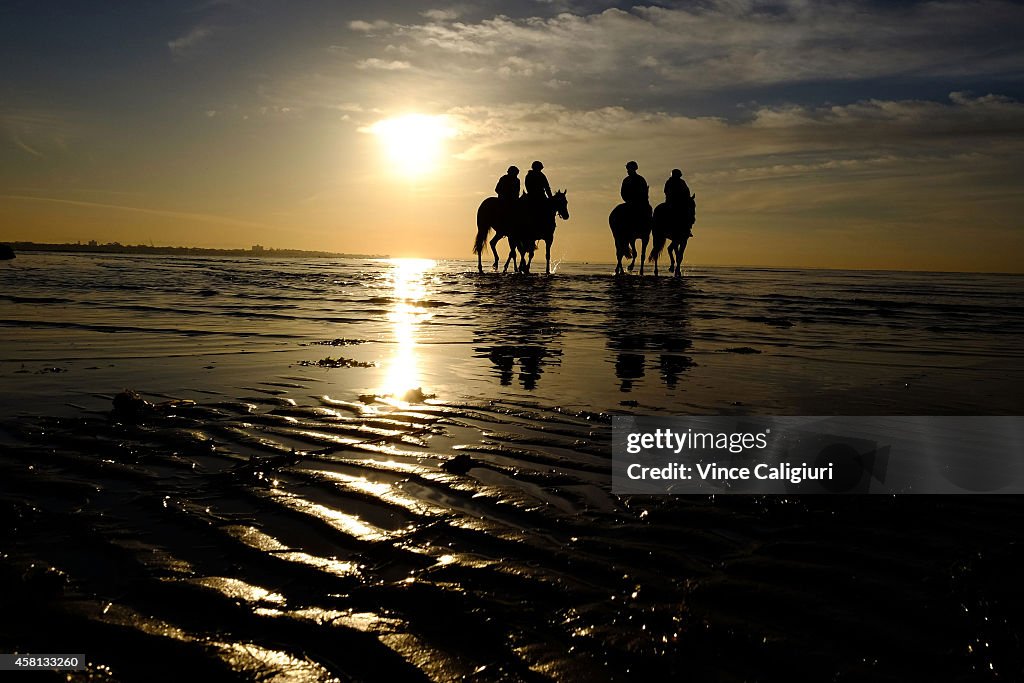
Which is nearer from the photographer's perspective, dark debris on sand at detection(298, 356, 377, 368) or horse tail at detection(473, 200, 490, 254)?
dark debris on sand at detection(298, 356, 377, 368)

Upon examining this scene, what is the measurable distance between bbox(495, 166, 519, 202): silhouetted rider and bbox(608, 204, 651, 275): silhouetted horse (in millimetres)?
4160

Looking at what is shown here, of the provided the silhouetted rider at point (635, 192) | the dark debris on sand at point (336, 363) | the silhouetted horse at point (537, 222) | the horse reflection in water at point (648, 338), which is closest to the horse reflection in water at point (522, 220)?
the silhouetted horse at point (537, 222)

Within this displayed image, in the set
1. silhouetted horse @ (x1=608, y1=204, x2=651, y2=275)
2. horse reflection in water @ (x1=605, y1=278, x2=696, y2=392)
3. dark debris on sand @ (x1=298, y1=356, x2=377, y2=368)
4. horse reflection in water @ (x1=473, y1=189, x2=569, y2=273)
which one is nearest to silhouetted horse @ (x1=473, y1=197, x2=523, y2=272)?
horse reflection in water @ (x1=473, y1=189, x2=569, y2=273)

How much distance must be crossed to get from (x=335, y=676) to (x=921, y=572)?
198cm

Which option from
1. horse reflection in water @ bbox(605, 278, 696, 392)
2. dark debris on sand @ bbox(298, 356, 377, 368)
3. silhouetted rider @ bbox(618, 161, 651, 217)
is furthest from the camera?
silhouetted rider @ bbox(618, 161, 651, 217)

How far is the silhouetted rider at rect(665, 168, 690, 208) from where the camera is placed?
25.5 m

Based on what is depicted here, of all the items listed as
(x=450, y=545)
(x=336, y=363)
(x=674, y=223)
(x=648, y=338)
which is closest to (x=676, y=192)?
(x=674, y=223)

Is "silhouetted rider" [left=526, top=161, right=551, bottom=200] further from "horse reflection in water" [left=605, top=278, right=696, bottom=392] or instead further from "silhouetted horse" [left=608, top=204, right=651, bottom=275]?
"horse reflection in water" [left=605, top=278, right=696, bottom=392]

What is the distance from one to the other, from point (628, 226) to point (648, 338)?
59.4 ft

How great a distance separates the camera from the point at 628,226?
26.3m

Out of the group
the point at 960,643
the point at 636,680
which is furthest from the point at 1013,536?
the point at 636,680

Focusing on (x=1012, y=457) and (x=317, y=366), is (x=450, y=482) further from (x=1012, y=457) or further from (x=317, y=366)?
(x=317, y=366)

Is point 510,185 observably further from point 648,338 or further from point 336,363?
point 336,363

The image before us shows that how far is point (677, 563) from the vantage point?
2.33m
